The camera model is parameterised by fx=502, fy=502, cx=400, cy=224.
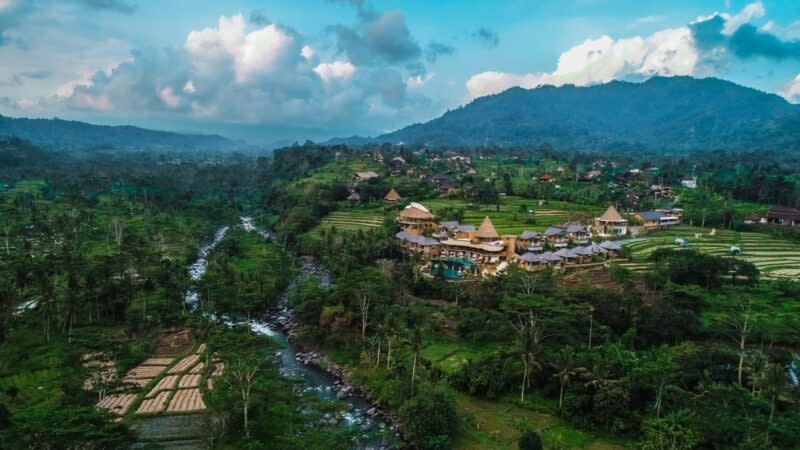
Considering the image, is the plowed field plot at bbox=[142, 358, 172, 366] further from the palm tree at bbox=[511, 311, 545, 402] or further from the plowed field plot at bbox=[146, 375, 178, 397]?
the palm tree at bbox=[511, 311, 545, 402]

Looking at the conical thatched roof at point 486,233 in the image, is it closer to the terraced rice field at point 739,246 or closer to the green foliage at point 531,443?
the terraced rice field at point 739,246

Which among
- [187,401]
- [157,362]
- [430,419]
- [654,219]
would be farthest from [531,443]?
[654,219]

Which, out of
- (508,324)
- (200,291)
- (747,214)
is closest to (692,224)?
(747,214)

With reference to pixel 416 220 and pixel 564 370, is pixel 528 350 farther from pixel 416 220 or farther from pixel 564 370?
pixel 416 220

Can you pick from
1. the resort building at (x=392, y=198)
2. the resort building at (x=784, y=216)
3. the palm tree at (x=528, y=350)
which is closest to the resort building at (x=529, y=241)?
the palm tree at (x=528, y=350)

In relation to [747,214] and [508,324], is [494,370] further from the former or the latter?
[747,214]

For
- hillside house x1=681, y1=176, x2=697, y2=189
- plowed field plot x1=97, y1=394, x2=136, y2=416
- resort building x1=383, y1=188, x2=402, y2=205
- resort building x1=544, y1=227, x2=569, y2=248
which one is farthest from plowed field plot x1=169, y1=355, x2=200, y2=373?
hillside house x1=681, y1=176, x2=697, y2=189
